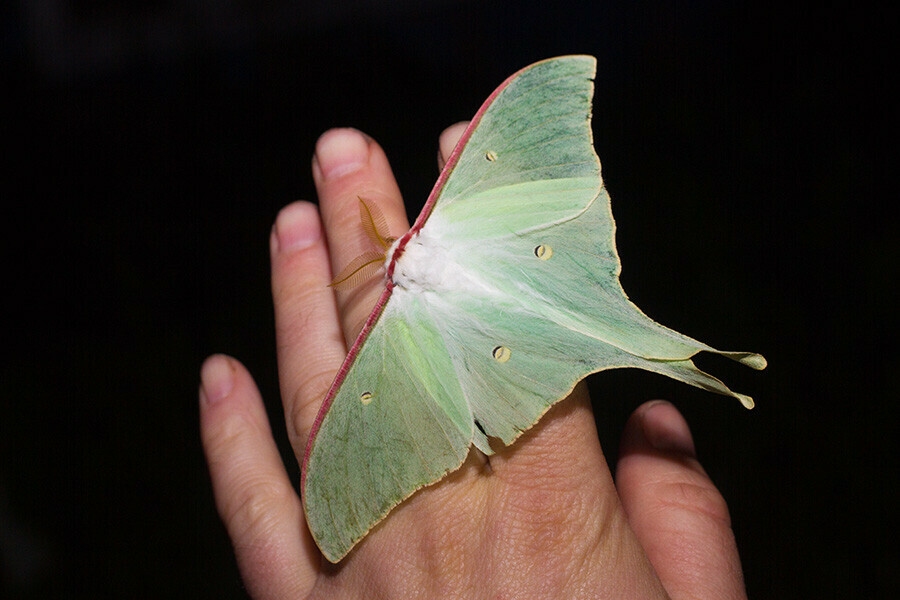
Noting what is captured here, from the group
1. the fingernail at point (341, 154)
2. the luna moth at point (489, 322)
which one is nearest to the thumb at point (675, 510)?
the luna moth at point (489, 322)

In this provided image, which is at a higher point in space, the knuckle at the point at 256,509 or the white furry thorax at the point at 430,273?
the white furry thorax at the point at 430,273

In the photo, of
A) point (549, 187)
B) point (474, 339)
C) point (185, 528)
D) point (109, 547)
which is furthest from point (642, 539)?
point (109, 547)

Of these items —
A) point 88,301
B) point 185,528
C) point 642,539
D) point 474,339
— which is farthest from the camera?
point 88,301

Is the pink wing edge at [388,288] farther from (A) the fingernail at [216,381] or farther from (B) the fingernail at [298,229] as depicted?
(A) the fingernail at [216,381]

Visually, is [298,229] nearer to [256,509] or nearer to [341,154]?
[341,154]

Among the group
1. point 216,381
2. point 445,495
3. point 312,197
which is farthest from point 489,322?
point 312,197

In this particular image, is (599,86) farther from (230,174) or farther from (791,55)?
(230,174)
